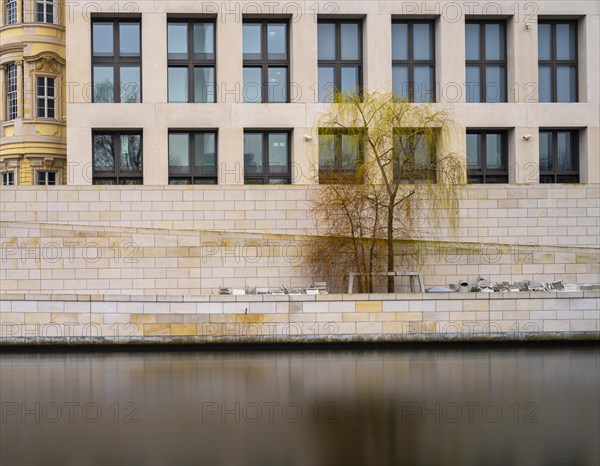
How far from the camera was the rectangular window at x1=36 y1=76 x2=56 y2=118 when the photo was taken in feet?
121

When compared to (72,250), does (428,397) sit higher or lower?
lower

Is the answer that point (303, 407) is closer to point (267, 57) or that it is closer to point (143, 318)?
point (143, 318)

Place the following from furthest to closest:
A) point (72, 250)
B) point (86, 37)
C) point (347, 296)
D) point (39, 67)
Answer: point (39, 67) < point (86, 37) < point (72, 250) < point (347, 296)

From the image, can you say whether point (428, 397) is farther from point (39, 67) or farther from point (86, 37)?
point (39, 67)

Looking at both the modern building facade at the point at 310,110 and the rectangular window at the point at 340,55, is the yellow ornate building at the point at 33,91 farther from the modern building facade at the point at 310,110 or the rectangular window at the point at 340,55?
the rectangular window at the point at 340,55

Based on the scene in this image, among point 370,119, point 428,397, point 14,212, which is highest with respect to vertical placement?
point 370,119

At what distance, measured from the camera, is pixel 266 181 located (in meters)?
32.2

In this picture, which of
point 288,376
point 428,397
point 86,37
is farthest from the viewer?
point 86,37

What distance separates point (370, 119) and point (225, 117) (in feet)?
19.2

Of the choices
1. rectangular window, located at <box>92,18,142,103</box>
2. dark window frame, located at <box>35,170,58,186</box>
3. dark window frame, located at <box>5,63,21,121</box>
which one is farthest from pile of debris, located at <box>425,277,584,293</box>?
dark window frame, located at <box>5,63,21,121</box>

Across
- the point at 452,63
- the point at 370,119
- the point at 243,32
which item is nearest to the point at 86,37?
the point at 243,32

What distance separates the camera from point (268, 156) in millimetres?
32312

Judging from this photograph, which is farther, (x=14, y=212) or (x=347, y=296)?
(x=14, y=212)

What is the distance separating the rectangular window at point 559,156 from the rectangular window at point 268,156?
31.8 feet
